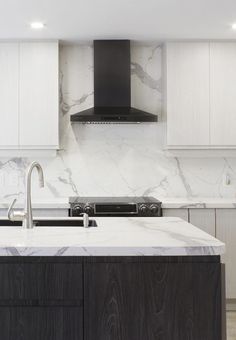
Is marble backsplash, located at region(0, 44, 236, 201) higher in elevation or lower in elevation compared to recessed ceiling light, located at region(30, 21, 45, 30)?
lower

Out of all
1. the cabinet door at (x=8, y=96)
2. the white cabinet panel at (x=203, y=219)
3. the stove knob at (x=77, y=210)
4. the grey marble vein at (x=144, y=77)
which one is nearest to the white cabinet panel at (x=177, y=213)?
the white cabinet panel at (x=203, y=219)

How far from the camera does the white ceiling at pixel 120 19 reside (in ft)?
10.2

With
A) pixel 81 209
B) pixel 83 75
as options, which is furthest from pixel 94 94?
pixel 81 209

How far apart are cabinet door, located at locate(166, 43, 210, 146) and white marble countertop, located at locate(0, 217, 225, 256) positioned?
6.74ft

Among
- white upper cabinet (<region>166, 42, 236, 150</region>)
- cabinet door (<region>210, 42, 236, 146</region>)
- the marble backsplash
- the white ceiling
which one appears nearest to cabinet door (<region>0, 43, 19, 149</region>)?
the white ceiling

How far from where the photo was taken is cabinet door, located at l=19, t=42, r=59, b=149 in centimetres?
395

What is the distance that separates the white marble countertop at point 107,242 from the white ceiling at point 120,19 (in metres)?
1.90

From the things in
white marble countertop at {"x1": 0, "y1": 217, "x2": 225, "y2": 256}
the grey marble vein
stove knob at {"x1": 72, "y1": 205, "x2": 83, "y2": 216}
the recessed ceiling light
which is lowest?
stove knob at {"x1": 72, "y1": 205, "x2": 83, "y2": 216}

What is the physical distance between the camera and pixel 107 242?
5.72ft
